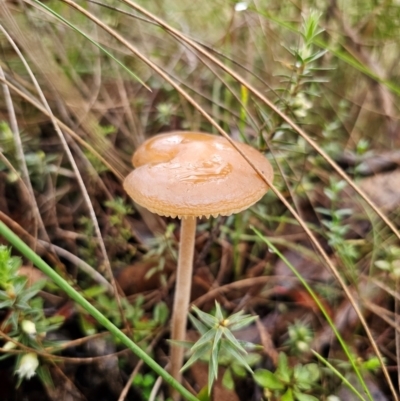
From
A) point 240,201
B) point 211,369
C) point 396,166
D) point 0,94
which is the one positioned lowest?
point 396,166

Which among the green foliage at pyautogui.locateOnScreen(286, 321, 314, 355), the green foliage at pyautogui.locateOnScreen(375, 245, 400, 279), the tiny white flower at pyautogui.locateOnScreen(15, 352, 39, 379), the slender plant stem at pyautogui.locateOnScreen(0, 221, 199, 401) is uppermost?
the slender plant stem at pyautogui.locateOnScreen(0, 221, 199, 401)

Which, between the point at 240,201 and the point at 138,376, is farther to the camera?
the point at 138,376

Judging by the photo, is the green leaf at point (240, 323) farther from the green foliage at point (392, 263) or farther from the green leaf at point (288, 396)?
the green foliage at point (392, 263)

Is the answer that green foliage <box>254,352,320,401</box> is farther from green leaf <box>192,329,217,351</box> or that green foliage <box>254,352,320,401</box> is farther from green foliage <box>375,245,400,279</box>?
green foliage <box>375,245,400,279</box>

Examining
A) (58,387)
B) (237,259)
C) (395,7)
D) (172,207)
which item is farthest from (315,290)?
(395,7)

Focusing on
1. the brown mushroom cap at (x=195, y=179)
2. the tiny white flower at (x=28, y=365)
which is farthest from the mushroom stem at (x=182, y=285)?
the tiny white flower at (x=28, y=365)

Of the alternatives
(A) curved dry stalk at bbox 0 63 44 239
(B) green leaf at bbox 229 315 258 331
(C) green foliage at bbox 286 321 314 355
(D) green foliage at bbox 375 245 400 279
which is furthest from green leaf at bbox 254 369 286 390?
(A) curved dry stalk at bbox 0 63 44 239

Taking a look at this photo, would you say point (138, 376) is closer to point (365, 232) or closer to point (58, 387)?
point (58, 387)
